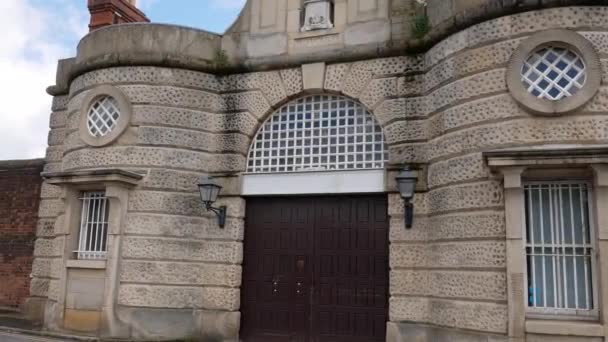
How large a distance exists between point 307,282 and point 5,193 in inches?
343

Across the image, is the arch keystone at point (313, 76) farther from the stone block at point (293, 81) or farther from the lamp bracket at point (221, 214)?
the lamp bracket at point (221, 214)

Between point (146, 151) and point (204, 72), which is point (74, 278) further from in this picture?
point (204, 72)

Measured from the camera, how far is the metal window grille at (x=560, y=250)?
820 cm

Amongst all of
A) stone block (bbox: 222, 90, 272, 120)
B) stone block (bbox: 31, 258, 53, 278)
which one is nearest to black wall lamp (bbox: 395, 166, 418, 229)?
stone block (bbox: 222, 90, 272, 120)

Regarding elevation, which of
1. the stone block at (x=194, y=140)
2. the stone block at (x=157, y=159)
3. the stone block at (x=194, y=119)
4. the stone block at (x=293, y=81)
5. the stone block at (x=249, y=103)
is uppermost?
the stone block at (x=293, y=81)

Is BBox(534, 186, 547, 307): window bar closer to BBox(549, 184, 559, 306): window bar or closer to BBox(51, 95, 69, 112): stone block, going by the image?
BBox(549, 184, 559, 306): window bar

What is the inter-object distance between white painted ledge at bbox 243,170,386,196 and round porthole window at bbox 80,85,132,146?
2805 mm

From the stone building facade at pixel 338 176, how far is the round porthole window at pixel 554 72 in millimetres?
30

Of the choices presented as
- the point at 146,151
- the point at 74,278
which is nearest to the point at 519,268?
the point at 146,151

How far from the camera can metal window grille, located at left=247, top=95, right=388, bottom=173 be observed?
1083cm

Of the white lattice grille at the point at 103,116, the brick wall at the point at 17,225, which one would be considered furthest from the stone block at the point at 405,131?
the brick wall at the point at 17,225

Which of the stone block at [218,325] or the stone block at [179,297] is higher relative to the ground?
the stone block at [179,297]

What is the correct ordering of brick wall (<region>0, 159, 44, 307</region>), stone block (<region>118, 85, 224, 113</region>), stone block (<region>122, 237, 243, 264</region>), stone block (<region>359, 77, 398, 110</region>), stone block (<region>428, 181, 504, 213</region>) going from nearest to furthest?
stone block (<region>428, 181, 504, 213</region>)
stone block (<region>359, 77, 398, 110</region>)
stone block (<region>122, 237, 243, 264</region>)
stone block (<region>118, 85, 224, 113</region>)
brick wall (<region>0, 159, 44, 307</region>)

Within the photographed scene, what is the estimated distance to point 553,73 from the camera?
867 centimetres
